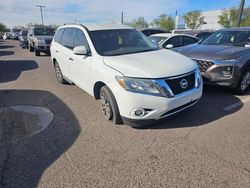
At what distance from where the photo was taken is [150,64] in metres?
3.58

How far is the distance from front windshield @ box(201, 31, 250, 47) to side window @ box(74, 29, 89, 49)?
3.83 metres

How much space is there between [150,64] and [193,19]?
209ft

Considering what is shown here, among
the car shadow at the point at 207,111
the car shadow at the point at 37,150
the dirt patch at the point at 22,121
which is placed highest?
the car shadow at the point at 207,111

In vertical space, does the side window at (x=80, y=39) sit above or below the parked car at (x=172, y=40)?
above

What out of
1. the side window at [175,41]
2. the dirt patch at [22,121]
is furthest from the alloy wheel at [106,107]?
the side window at [175,41]

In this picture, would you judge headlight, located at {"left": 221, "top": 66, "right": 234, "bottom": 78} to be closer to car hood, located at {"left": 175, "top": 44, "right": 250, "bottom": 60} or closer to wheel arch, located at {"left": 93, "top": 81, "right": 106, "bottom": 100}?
car hood, located at {"left": 175, "top": 44, "right": 250, "bottom": 60}

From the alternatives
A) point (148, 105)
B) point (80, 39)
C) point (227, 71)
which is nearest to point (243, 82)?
point (227, 71)

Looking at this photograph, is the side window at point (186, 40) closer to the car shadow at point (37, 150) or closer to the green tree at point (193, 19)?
the car shadow at point (37, 150)

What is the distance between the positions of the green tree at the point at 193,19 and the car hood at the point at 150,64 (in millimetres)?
62388

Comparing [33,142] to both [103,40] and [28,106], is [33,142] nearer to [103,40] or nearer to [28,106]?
[28,106]

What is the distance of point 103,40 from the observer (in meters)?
4.38

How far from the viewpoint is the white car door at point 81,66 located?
425 centimetres

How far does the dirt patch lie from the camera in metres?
3.72

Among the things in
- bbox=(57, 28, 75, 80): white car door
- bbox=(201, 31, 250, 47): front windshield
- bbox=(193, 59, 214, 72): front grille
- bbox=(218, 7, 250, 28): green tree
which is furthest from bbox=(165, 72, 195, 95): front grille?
bbox=(218, 7, 250, 28): green tree
